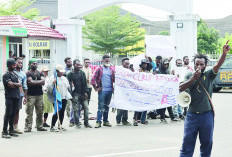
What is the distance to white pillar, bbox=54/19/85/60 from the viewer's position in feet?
88.3

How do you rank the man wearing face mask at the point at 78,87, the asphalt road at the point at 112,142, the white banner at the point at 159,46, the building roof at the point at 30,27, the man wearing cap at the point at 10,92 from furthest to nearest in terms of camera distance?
the building roof at the point at 30,27, the white banner at the point at 159,46, the man wearing face mask at the point at 78,87, the man wearing cap at the point at 10,92, the asphalt road at the point at 112,142

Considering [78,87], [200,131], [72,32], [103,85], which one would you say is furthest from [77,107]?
[72,32]

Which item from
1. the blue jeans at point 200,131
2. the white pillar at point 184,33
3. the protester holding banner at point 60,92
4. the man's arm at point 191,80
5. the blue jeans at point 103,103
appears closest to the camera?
the man's arm at point 191,80

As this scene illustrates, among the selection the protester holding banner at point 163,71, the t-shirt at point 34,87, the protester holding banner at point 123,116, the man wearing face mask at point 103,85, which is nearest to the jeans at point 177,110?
the protester holding banner at point 163,71

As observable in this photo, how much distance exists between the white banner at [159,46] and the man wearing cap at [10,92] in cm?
642

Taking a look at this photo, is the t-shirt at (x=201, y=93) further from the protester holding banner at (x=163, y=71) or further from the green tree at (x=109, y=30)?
the green tree at (x=109, y=30)

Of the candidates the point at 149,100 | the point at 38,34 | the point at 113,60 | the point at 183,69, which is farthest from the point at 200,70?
the point at 113,60

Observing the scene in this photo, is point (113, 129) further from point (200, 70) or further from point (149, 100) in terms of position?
point (200, 70)

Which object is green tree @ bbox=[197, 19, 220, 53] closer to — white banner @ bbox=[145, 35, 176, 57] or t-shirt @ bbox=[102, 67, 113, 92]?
white banner @ bbox=[145, 35, 176, 57]

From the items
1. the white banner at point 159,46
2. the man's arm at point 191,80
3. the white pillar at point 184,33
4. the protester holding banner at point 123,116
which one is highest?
the white pillar at point 184,33

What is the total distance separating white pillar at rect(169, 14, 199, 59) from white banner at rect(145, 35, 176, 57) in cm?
777

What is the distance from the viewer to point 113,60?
109 feet

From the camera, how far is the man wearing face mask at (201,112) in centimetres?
641

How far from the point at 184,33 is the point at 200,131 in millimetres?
18081
